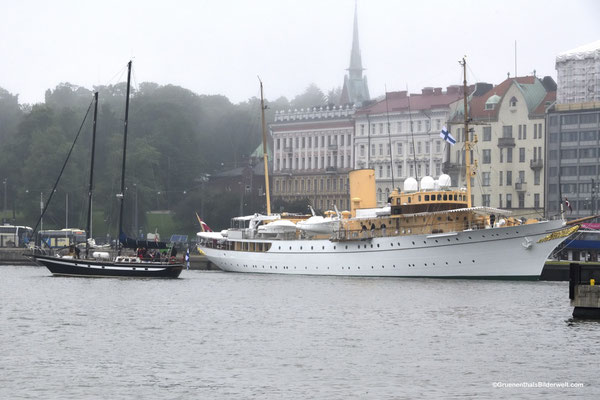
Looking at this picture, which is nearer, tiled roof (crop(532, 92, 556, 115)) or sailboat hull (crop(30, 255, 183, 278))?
sailboat hull (crop(30, 255, 183, 278))

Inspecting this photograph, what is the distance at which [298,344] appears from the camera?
4747 centimetres

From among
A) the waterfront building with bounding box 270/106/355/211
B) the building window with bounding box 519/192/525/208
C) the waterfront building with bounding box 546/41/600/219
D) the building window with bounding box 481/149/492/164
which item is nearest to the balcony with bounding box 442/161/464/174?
the building window with bounding box 481/149/492/164

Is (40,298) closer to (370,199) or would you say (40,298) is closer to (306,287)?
(306,287)

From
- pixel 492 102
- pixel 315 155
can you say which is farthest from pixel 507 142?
pixel 315 155

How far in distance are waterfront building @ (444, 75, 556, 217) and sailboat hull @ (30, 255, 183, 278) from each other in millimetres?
59504

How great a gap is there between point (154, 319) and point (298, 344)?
1113 centimetres

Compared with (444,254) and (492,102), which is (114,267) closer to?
(444,254)

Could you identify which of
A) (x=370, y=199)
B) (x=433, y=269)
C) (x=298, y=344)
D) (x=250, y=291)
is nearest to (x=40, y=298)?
(x=250, y=291)

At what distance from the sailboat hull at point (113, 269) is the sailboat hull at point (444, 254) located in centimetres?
1479

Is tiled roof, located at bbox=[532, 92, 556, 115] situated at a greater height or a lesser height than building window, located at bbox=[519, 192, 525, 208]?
greater

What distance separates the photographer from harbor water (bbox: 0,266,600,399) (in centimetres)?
3747

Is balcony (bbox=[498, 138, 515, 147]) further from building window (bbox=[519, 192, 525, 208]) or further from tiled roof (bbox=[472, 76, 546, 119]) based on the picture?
building window (bbox=[519, 192, 525, 208])

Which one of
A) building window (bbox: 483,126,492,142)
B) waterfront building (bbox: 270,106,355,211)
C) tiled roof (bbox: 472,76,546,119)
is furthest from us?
waterfront building (bbox: 270,106,355,211)

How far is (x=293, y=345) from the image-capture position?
155ft
